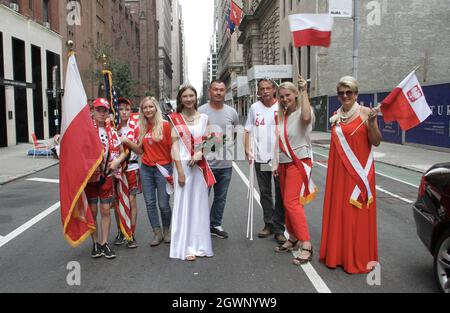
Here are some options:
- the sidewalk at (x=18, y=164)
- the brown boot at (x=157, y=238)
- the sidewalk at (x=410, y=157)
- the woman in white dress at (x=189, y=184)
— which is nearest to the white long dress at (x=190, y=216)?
the woman in white dress at (x=189, y=184)

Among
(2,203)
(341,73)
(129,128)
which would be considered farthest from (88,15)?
(129,128)

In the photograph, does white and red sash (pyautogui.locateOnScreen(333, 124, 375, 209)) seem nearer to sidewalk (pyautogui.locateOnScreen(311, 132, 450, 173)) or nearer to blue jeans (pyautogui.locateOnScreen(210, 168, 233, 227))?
blue jeans (pyautogui.locateOnScreen(210, 168, 233, 227))

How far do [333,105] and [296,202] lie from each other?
25.2 meters

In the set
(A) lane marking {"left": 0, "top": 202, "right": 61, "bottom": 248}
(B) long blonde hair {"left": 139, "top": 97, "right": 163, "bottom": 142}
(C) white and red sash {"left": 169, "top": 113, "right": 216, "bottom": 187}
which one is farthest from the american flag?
(A) lane marking {"left": 0, "top": 202, "right": 61, "bottom": 248}

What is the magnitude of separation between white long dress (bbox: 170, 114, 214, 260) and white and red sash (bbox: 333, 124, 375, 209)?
1.69 m

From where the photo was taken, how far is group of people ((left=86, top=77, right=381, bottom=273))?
4.75m

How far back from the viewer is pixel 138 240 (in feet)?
20.4

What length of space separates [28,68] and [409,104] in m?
25.6

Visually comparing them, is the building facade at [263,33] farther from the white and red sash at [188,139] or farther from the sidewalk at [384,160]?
the white and red sash at [188,139]

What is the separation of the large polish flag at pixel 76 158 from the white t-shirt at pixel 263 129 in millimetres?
1992

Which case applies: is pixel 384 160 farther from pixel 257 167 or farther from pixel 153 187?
pixel 153 187

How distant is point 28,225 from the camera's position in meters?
7.34

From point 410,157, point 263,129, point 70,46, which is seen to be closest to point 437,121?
point 410,157

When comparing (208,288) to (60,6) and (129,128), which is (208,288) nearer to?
(129,128)
